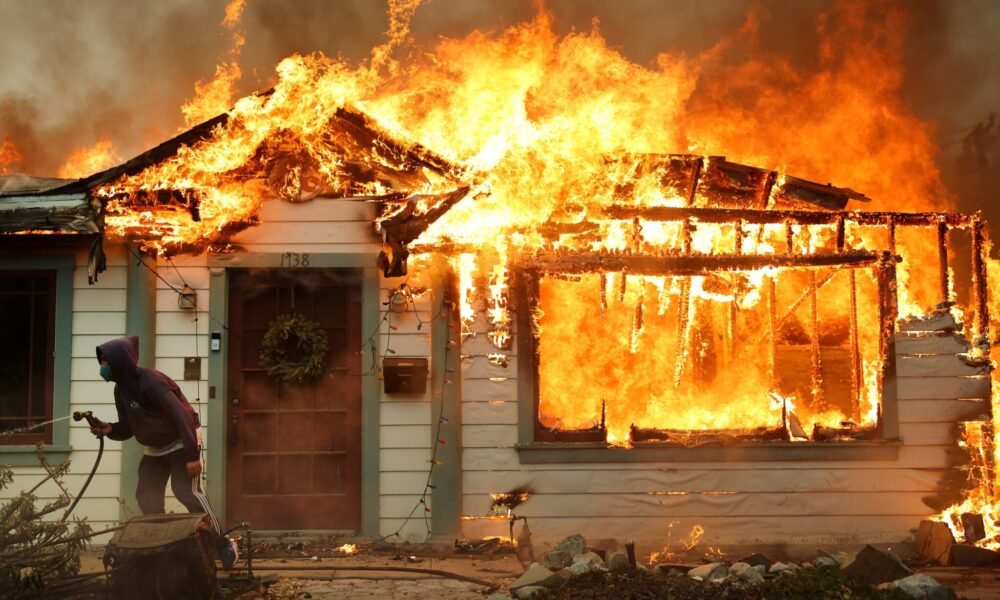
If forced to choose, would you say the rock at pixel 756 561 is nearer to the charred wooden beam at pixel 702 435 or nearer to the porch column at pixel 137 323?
the charred wooden beam at pixel 702 435

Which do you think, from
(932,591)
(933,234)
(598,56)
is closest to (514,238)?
(598,56)

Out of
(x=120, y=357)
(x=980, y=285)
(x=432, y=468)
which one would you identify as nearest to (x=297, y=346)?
(x=432, y=468)

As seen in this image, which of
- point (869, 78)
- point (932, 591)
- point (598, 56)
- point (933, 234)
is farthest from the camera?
point (869, 78)

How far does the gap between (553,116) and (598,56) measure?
1520 millimetres

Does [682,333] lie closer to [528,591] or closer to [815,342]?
[815,342]

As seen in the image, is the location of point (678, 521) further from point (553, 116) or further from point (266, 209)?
point (266, 209)

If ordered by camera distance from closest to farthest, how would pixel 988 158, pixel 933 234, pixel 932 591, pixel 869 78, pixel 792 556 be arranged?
pixel 932 591 < pixel 792 556 < pixel 933 234 < pixel 869 78 < pixel 988 158

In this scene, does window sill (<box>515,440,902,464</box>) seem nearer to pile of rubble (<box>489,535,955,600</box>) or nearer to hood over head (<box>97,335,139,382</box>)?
pile of rubble (<box>489,535,955,600</box>)

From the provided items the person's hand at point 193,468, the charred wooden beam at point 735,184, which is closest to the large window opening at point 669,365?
the charred wooden beam at point 735,184

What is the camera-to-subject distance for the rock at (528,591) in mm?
5996

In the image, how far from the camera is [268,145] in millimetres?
8016

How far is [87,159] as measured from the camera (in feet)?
56.3

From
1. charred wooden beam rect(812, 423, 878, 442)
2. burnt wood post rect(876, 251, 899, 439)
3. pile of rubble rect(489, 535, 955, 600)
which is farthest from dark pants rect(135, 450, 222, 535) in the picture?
burnt wood post rect(876, 251, 899, 439)

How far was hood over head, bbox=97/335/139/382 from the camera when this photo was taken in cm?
643
